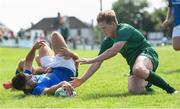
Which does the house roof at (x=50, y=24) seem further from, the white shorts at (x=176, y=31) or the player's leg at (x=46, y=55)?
the white shorts at (x=176, y=31)

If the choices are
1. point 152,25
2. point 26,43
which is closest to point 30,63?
point 26,43

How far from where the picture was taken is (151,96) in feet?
27.8

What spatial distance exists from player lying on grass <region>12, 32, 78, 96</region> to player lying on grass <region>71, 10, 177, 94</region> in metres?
0.37

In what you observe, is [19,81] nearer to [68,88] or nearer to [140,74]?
[68,88]

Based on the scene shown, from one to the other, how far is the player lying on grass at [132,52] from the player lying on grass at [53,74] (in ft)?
1.23

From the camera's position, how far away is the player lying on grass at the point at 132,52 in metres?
8.72

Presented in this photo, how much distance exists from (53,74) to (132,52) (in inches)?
53.3

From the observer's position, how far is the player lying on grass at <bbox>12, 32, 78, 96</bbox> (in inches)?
361

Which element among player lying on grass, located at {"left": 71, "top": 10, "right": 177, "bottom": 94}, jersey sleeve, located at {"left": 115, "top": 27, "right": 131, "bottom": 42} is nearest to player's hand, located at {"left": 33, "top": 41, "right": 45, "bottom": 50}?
player lying on grass, located at {"left": 71, "top": 10, "right": 177, "bottom": 94}

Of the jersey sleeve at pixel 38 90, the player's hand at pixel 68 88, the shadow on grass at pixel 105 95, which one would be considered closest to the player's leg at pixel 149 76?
the shadow on grass at pixel 105 95

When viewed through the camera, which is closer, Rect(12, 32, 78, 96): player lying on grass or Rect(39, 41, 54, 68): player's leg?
Rect(12, 32, 78, 96): player lying on grass

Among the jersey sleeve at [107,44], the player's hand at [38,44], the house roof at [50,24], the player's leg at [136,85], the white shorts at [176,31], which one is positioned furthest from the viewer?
the house roof at [50,24]

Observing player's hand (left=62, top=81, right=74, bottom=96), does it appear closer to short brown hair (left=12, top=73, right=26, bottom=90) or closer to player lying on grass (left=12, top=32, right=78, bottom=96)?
player lying on grass (left=12, top=32, right=78, bottom=96)

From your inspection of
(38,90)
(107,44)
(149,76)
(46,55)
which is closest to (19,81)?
(38,90)
